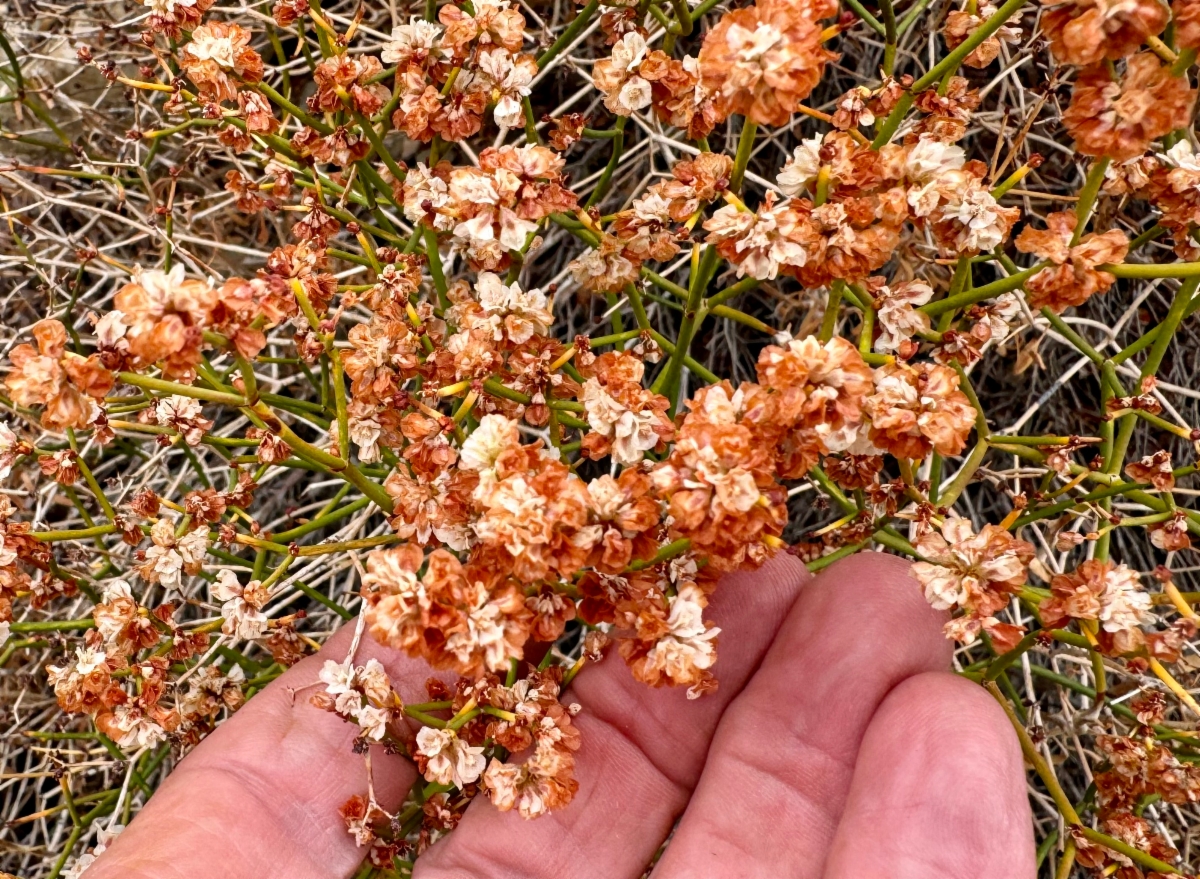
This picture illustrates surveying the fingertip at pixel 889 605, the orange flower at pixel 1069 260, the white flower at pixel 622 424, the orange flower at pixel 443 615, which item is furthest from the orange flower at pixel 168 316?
the fingertip at pixel 889 605

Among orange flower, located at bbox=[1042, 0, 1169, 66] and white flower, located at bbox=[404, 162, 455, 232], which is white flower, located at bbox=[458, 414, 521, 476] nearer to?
white flower, located at bbox=[404, 162, 455, 232]

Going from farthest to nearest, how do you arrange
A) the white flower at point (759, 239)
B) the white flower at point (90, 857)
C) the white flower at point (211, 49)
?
the white flower at point (90, 857)
the white flower at point (211, 49)
the white flower at point (759, 239)

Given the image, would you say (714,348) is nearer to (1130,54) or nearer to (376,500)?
(376,500)

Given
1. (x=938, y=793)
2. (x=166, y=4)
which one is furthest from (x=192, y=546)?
(x=938, y=793)

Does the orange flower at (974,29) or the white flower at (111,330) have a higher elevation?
the orange flower at (974,29)

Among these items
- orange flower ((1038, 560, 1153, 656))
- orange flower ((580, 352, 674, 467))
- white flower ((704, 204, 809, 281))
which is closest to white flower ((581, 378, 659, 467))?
orange flower ((580, 352, 674, 467))

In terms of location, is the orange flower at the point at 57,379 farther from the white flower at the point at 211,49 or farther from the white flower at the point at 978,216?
the white flower at the point at 978,216

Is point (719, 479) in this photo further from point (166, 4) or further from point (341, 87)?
point (166, 4)
